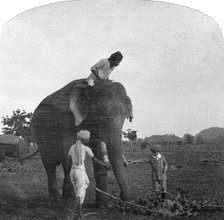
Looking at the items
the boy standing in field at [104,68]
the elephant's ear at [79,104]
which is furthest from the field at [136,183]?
the boy standing in field at [104,68]

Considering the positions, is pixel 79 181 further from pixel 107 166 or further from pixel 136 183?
pixel 136 183

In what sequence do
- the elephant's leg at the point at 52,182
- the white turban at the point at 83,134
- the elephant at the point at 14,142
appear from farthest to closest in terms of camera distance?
1. the elephant at the point at 14,142
2. the elephant's leg at the point at 52,182
3. the white turban at the point at 83,134

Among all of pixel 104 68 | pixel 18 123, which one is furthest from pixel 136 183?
pixel 18 123

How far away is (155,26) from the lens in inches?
229

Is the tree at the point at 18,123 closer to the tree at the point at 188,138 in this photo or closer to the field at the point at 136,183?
the field at the point at 136,183

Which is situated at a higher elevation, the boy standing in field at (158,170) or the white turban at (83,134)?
the white turban at (83,134)

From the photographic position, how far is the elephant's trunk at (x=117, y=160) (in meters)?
5.63

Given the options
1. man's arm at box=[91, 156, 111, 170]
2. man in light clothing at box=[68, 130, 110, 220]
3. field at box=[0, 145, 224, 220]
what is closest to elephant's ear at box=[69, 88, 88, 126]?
man in light clothing at box=[68, 130, 110, 220]

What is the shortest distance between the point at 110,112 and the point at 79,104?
32 centimetres

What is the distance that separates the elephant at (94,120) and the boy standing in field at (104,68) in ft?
0.18

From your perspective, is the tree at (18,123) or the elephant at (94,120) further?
the tree at (18,123)

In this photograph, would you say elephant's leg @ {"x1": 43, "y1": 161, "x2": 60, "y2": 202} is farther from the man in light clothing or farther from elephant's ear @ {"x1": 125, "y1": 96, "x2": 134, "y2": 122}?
elephant's ear @ {"x1": 125, "y1": 96, "x2": 134, "y2": 122}

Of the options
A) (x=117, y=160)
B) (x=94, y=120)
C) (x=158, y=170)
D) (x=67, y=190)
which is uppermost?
(x=94, y=120)

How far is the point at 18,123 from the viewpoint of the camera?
20.5 feet
